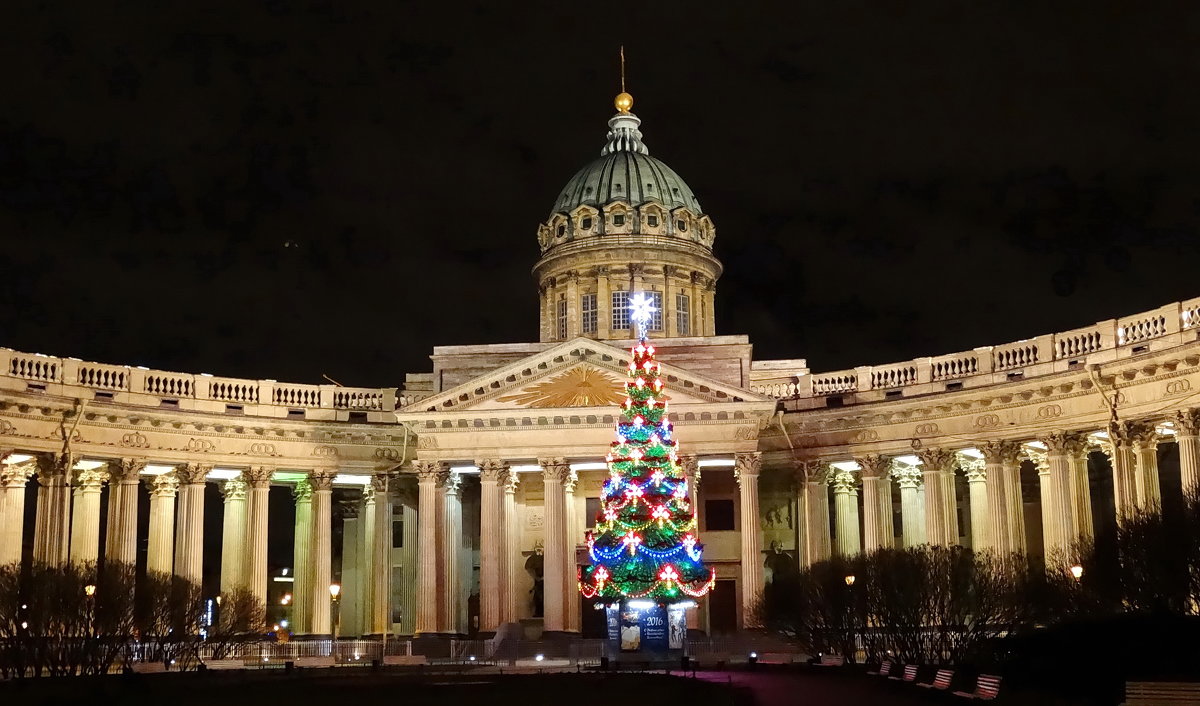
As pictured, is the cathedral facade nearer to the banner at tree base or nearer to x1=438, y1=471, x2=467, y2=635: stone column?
→ x1=438, y1=471, x2=467, y2=635: stone column

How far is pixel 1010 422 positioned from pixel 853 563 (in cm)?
1074

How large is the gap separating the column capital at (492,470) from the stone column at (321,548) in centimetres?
682

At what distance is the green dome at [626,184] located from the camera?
3132 inches

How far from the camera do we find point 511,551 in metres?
60.4

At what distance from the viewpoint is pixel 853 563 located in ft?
152

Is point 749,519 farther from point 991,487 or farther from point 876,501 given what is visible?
point 991,487

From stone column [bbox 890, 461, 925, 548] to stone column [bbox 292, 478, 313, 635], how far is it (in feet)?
81.3

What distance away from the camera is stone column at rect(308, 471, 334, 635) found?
5962 cm

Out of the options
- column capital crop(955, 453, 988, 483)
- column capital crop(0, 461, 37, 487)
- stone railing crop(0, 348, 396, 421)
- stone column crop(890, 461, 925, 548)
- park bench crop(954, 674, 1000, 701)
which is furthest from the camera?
stone column crop(890, 461, 925, 548)

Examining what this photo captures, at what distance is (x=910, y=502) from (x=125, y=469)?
3150cm

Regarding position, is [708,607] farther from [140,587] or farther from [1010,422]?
[140,587]

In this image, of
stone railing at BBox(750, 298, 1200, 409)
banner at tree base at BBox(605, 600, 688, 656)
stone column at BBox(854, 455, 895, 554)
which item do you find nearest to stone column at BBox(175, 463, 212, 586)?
banner at tree base at BBox(605, 600, 688, 656)

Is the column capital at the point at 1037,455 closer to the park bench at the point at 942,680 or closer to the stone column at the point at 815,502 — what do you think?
the stone column at the point at 815,502

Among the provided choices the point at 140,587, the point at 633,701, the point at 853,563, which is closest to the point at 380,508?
the point at 140,587
